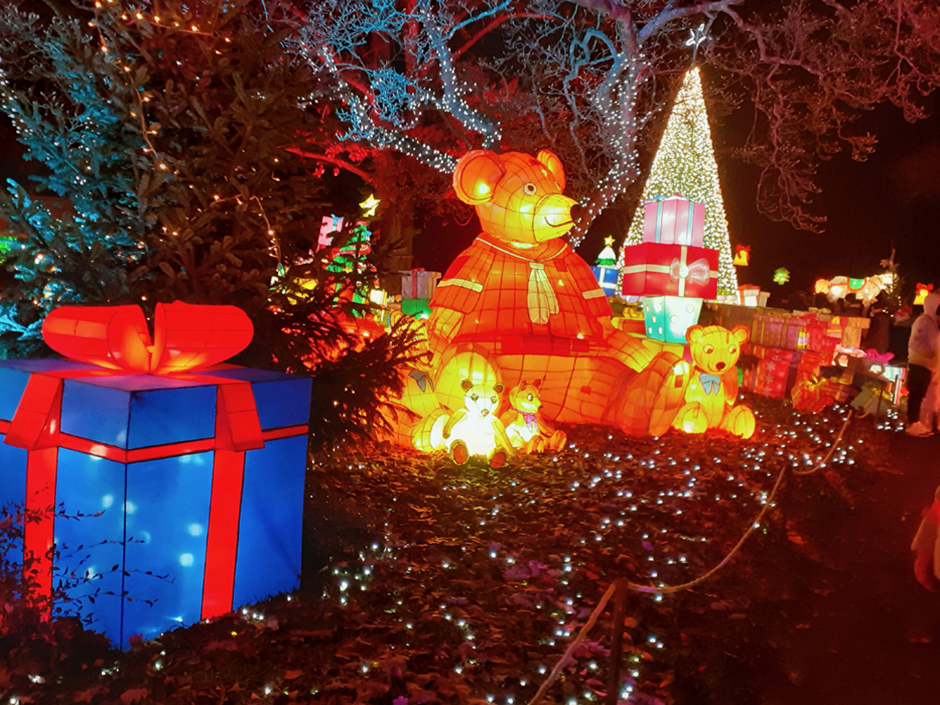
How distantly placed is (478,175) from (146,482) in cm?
529

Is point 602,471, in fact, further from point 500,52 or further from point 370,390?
point 500,52

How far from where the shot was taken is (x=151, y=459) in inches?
120

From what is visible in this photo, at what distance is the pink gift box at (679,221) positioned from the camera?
37.1 ft

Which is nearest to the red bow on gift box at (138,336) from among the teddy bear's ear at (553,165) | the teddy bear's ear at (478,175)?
the teddy bear's ear at (478,175)

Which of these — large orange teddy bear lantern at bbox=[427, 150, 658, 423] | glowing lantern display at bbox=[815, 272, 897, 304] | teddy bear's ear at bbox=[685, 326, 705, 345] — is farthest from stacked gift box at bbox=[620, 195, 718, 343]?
glowing lantern display at bbox=[815, 272, 897, 304]

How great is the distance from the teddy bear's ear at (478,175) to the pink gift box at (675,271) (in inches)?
138

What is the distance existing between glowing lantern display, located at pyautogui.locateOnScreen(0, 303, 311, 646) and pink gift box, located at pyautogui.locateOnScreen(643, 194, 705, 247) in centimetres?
890

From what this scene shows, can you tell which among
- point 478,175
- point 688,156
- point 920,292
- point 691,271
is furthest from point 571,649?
point 920,292

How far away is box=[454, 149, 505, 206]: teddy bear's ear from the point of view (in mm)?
7547

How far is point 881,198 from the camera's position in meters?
28.8

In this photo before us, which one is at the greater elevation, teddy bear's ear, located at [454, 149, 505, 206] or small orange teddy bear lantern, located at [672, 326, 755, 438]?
teddy bear's ear, located at [454, 149, 505, 206]

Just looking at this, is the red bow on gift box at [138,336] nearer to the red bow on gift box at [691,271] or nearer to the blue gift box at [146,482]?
the blue gift box at [146,482]

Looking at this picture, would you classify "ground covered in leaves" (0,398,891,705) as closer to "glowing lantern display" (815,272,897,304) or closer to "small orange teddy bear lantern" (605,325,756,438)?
"small orange teddy bear lantern" (605,325,756,438)

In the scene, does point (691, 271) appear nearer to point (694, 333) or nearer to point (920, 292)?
point (694, 333)
